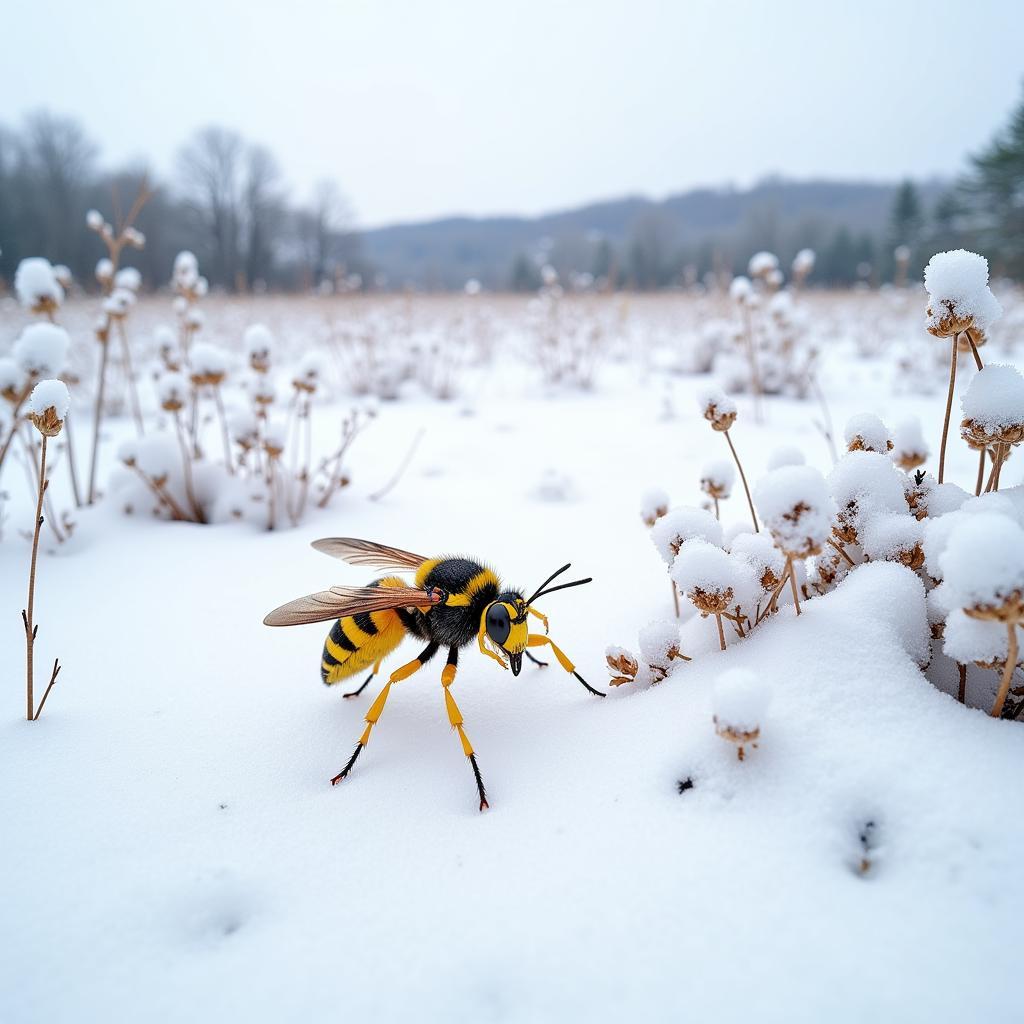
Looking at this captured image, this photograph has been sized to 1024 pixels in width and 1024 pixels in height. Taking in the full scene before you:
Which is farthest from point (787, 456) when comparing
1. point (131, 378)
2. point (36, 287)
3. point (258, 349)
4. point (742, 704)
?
point (131, 378)

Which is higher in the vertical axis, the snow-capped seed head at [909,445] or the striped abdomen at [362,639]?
the snow-capped seed head at [909,445]

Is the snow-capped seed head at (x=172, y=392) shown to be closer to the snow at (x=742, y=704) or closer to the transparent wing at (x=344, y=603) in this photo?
the transparent wing at (x=344, y=603)

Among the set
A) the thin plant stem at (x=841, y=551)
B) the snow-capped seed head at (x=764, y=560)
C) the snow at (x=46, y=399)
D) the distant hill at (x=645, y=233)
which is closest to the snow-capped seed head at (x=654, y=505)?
the snow-capped seed head at (x=764, y=560)

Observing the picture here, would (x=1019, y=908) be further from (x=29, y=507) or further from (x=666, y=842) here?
(x=29, y=507)

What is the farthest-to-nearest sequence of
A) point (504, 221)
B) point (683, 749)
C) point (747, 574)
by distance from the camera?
point (504, 221), point (747, 574), point (683, 749)

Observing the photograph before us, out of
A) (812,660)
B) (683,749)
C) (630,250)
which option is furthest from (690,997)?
(630,250)

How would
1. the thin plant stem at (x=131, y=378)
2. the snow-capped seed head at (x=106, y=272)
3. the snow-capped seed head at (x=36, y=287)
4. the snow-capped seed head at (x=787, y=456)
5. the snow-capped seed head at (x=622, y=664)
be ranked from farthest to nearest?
the thin plant stem at (x=131, y=378), the snow-capped seed head at (x=106, y=272), the snow-capped seed head at (x=36, y=287), the snow-capped seed head at (x=787, y=456), the snow-capped seed head at (x=622, y=664)

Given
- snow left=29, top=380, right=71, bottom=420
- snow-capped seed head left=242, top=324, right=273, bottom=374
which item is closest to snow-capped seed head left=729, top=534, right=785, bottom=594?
snow left=29, top=380, right=71, bottom=420
